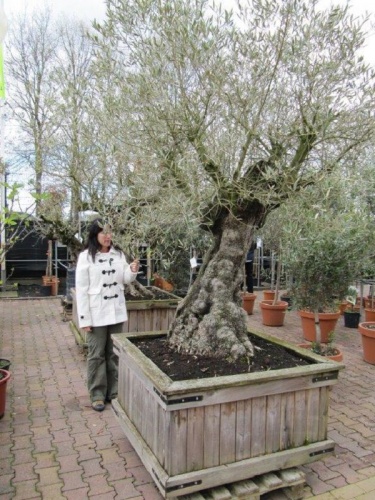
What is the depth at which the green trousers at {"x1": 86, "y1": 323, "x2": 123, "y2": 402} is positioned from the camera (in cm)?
423

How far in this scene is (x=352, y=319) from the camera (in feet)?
Answer: 26.8

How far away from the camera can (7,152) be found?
11.8m

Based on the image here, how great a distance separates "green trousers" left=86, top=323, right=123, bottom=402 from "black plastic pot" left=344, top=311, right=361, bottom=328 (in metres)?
5.50

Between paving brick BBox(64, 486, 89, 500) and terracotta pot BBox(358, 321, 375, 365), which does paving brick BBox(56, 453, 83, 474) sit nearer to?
paving brick BBox(64, 486, 89, 500)

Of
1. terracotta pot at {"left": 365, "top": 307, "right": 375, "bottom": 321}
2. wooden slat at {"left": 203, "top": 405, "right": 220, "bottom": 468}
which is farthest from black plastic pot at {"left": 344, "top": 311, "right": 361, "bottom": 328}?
wooden slat at {"left": 203, "top": 405, "right": 220, "bottom": 468}

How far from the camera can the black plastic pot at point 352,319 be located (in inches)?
321

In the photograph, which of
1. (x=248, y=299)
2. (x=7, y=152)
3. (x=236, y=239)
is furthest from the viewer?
(x=7, y=152)

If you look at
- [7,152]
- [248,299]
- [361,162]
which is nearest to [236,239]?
[361,162]

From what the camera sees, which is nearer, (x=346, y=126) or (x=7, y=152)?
(x=346, y=126)

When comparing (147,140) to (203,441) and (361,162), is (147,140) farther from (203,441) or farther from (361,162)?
(203,441)

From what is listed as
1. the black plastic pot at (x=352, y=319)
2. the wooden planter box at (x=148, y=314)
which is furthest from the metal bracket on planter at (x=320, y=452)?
the black plastic pot at (x=352, y=319)

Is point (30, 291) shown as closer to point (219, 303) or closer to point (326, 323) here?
point (326, 323)

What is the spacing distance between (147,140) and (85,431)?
8.71 feet

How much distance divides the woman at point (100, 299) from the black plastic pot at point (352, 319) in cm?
552
